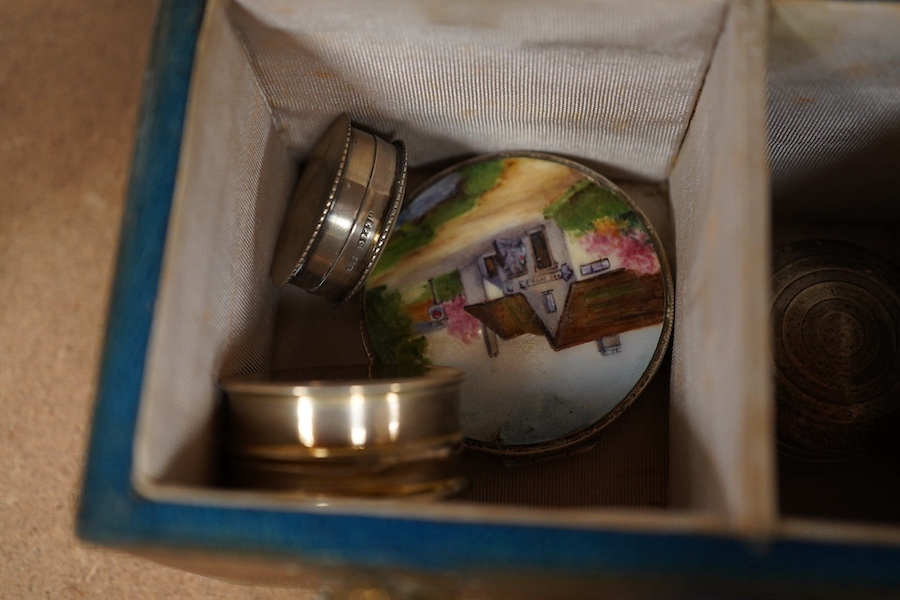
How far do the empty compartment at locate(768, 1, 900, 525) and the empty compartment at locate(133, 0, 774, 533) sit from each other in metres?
0.09

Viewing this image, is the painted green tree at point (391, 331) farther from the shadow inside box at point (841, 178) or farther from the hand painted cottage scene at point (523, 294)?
the shadow inside box at point (841, 178)

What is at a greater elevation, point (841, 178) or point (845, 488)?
point (841, 178)

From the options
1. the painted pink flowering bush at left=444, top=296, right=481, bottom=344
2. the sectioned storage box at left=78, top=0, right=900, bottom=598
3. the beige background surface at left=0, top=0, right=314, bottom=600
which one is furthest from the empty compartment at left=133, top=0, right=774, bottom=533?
the beige background surface at left=0, top=0, right=314, bottom=600

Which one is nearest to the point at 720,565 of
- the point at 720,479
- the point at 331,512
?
the point at 720,479

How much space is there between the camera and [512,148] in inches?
40.6

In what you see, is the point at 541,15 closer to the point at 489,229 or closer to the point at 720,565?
the point at 489,229

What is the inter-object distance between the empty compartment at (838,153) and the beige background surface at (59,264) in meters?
0.77

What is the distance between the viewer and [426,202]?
3.36 ft

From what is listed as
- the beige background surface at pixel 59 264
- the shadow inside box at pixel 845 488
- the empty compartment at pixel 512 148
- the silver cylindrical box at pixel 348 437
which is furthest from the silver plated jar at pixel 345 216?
the shadow inside box at pixel 845 488

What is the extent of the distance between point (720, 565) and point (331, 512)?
1.07 feet

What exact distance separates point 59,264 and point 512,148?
76 cm

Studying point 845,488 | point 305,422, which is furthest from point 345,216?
point 845,488

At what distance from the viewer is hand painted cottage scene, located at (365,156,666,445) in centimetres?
94

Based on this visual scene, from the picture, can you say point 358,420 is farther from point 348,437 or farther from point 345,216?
point 345,216
